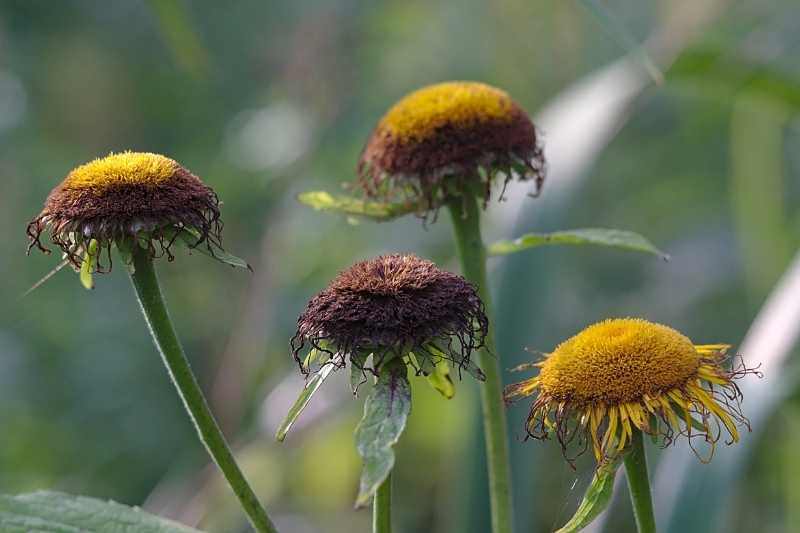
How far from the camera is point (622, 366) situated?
0.72 meters

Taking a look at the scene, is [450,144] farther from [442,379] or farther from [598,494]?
[598,494]

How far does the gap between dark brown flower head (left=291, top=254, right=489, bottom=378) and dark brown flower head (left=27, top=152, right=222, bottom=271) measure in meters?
0.11

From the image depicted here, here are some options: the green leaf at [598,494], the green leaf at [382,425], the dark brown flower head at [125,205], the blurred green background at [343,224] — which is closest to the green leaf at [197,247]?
the dark brown flower head at [125,205]

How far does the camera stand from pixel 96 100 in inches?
144

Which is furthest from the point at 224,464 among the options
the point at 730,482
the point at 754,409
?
the point at 754,409

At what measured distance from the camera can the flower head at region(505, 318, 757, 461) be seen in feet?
2.35

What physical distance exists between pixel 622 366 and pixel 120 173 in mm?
360

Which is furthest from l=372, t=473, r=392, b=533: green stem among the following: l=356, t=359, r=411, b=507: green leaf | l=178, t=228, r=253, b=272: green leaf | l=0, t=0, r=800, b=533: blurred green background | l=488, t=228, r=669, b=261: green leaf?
l=0, t=0, r=800, b=533: blurred green background

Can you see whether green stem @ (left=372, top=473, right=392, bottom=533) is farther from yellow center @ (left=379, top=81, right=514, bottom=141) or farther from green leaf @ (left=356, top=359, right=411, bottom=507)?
yellow center @ (left=379, top=81, right=514, bottom=141)

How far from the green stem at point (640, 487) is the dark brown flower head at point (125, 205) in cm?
32

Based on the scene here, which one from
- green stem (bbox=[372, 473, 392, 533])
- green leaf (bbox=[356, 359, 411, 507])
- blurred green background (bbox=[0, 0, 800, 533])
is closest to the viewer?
green leaf (bbox=[356, 359, 411, 507])

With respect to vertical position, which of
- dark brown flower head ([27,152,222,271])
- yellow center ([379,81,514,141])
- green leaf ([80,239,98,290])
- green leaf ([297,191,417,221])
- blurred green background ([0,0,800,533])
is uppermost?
blurred green background ([0,0,800,533])

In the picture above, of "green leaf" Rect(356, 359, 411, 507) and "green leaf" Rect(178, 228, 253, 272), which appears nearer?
"green leaf" Rect(356, 359, 411, 507)

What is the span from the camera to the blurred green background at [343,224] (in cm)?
161
